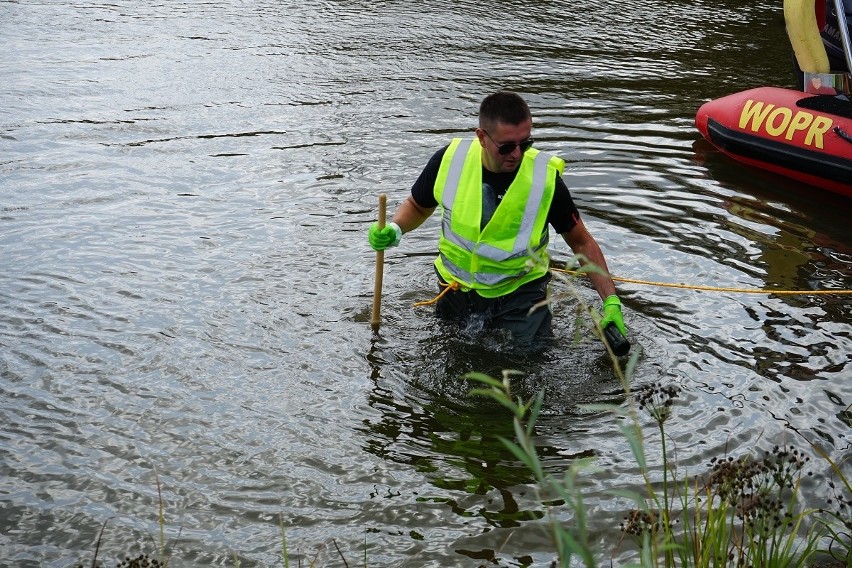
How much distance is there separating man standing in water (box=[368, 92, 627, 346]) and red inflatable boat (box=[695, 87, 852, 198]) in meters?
3.06

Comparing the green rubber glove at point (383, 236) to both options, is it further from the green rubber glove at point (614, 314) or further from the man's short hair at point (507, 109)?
the green rubber glove at point (614, 314)

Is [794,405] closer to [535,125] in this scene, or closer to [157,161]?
[535,125]

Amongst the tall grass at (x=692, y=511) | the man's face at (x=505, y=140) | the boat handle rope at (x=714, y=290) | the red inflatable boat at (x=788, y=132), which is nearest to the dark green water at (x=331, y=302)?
the boat handle rope at (x=714, y=290)

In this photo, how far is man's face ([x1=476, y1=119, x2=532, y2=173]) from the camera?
511 cm

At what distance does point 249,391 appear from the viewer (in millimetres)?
5250

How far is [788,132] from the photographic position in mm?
7992

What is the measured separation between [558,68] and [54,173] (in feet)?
17.7

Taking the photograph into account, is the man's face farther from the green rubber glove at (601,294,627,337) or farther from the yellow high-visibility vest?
the green rubber glove at (601,294,627,337)

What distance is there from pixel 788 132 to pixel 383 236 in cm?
397

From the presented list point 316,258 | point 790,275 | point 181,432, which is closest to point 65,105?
point 316,258

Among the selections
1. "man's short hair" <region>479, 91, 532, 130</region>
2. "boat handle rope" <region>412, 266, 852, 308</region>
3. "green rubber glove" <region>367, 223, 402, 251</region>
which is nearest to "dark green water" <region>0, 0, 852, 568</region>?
"boat handle rope" <region>412, 266, 852, 308</region>

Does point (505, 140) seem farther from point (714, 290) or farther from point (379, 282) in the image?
point (714, 290)

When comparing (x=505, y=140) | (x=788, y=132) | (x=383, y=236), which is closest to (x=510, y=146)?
(x=505, y=140)

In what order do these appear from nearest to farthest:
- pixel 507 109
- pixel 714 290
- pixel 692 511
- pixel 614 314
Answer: pixel 692 511, pixel 507 109, pixel 614 314, pixel 714 290
